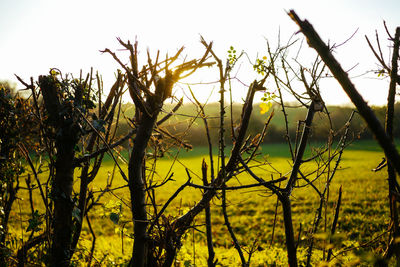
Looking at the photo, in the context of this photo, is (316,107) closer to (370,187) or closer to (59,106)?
(59,106)

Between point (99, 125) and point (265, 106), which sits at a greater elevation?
point (265, 106)

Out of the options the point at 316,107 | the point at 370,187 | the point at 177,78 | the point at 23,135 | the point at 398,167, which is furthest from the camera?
the point at 370,187

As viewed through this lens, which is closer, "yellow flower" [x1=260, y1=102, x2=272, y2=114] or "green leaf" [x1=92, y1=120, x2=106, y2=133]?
"green leaf" [x1=92, y1=120, x2=106, y2=133]

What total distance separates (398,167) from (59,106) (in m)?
1.75

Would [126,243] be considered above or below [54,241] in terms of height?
below

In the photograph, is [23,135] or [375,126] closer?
[375,126]

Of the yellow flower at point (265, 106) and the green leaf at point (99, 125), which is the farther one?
the yellow flower at point (265, 106)

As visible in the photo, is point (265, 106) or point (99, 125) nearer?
point (99, 125)

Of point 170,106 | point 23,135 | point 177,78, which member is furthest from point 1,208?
point 177,78

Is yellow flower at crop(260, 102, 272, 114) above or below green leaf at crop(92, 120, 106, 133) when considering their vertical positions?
above

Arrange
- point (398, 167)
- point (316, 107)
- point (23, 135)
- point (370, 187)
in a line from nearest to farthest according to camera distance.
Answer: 1. point (398, 167)
2. point (316, 107)
3. point (23, 135)
4. point (370, 187)

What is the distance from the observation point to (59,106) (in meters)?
1.71

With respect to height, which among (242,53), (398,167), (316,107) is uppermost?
(242,53)

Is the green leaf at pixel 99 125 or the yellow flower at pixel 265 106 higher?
the yellow flower at pixel 265 106
